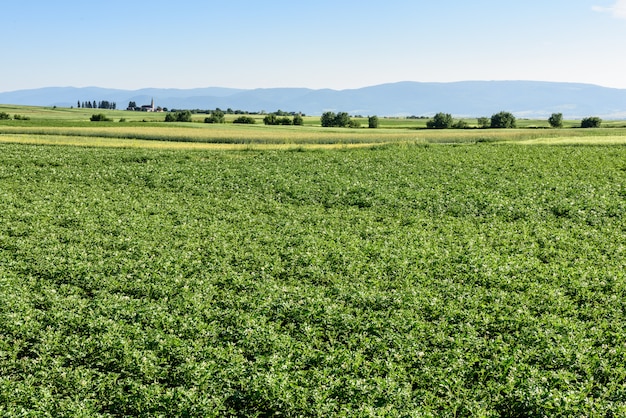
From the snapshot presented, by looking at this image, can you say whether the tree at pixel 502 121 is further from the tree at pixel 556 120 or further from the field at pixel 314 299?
the field at pixel 314 299

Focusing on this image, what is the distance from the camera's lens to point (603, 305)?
17.2m

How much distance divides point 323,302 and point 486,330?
554cm

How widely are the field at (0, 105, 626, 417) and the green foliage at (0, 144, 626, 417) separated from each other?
2.8 inches

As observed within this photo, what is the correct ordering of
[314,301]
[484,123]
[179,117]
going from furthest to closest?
[179,117] → [484,123] → [314,301]

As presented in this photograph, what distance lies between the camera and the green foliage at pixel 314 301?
1163cm

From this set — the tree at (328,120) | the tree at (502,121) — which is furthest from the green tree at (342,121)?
the tree at (502,121)

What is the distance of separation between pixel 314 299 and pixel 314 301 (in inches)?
11.1

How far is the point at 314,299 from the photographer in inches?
677

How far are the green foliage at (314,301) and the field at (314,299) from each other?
0.23 feet

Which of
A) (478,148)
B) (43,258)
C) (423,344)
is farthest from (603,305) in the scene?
(478,148)

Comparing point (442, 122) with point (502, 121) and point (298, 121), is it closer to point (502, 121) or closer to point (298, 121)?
point (502, 121)

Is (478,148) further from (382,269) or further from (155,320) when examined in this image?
(155,320)

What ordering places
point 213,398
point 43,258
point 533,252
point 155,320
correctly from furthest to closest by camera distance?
point 533,252, point 43,258, point 155,320, point 213,398

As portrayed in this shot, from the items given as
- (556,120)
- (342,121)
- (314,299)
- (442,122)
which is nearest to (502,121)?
(442,122)
